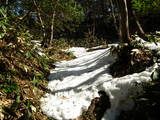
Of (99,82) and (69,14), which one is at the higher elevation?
(69,14)

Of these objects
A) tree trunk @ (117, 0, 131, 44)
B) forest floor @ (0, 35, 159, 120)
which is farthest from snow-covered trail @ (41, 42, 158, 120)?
tree trunk @ (117, 0, 131, 44)

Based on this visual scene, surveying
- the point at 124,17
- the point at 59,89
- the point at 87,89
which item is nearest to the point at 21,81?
the point at 59,89

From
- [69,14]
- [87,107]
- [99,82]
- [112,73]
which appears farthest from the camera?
[69,14]

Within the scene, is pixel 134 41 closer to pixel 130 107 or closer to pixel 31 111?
pixel 130 107

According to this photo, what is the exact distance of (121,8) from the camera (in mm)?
6594

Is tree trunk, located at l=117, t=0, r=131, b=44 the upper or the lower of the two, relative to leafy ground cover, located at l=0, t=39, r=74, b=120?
upper

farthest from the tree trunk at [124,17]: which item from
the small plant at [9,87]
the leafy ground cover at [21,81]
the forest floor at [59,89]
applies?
the small plant at [9,87]

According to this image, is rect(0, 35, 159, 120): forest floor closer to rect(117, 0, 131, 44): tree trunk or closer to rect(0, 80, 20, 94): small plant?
rect(0, 80, 20, 94): small plant

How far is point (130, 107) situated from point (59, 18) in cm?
939

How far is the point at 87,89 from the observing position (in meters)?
5.55

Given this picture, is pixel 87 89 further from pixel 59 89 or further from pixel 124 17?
pixel 124 17

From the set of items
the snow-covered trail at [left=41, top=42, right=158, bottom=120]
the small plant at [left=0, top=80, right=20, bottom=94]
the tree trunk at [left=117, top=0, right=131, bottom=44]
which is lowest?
the snow-covered trail at [left=41, top=42, right=158, bottom=120]

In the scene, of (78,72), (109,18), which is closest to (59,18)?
(78,72)

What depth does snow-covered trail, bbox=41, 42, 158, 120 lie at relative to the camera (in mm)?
4734
